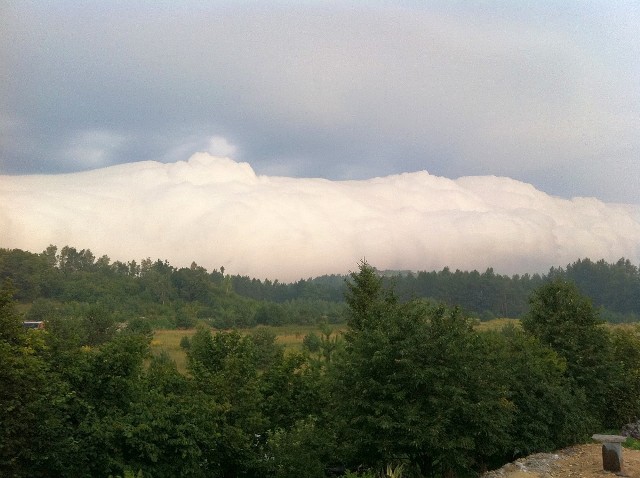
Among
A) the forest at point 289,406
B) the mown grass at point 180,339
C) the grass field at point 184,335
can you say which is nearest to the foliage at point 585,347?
the forest at point 289,406

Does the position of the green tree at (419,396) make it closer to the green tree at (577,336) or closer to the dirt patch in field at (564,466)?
the dirt patch in field at (564,466)

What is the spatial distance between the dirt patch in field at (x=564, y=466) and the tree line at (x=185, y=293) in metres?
83.5

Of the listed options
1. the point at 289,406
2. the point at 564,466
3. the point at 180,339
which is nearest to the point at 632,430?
the point at 564,466

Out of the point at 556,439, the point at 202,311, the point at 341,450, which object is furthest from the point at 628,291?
the point at 341,450

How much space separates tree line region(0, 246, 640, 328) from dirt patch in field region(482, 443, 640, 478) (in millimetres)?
83475

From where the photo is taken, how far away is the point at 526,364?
1212 inches

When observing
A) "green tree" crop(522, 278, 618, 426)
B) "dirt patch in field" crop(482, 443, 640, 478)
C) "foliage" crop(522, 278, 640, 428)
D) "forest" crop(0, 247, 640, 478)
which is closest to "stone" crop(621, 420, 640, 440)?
"foliage" crop(522, 278, 640, 428)

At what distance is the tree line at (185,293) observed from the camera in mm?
130500

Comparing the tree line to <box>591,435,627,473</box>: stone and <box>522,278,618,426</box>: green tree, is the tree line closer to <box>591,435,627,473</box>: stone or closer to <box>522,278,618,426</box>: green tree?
<box>522,278,618,426</box>: green tree

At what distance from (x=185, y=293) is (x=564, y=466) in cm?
15151

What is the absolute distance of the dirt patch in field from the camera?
79.2 feet

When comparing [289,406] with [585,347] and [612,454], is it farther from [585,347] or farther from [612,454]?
[585,347]

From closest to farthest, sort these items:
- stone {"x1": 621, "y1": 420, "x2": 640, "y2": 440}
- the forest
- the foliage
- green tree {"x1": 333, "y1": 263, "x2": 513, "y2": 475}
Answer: the forest, green tree {"x1": 333, "y1": 263, "x2": 513, "y2": 475}, the foliage, stone {"x1": 621, "y1": 420, "x2": 640, "y2": 440}

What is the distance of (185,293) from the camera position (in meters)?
169
